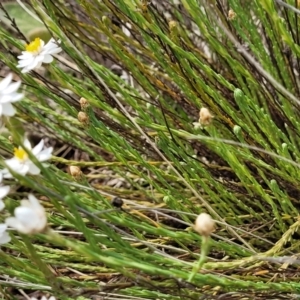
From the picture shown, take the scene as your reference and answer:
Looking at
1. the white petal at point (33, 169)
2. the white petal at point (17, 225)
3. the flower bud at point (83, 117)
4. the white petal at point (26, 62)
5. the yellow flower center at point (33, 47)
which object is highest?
the yellow flower center at point (33, 47)

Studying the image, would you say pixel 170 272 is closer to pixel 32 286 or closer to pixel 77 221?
pixel 77 221

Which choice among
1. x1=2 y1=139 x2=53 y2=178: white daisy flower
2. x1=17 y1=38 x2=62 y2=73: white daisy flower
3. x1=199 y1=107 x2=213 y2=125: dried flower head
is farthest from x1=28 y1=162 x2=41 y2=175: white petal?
x1=17 y1=38 x2=62 y2=73: white daisy flower

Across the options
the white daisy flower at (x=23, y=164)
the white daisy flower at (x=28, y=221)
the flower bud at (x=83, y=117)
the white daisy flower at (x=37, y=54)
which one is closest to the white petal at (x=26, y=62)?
the white daisy flower at (x=37, y=54)

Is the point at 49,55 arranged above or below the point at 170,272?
above

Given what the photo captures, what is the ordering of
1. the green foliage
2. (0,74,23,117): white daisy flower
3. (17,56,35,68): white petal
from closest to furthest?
(0,74,23,117): white daisy flower
the green foliage
(17,56,35,68): white petal

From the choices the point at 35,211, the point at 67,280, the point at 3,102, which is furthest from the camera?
the point at 67,280

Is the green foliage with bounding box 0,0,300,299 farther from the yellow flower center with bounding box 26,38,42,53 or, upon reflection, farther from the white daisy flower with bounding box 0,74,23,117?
the white daisy flower with bounding box 0,74,23,117

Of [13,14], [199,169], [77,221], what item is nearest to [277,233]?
[199,169]

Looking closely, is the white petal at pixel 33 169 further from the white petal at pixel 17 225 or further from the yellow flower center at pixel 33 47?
the yellow flower center at pixel 33 47

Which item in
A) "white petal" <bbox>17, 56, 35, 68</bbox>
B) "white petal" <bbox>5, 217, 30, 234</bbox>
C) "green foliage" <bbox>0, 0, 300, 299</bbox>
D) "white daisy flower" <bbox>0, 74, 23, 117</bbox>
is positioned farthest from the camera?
"white petal" <bbox>17, 56, 35, 68</bbox>
